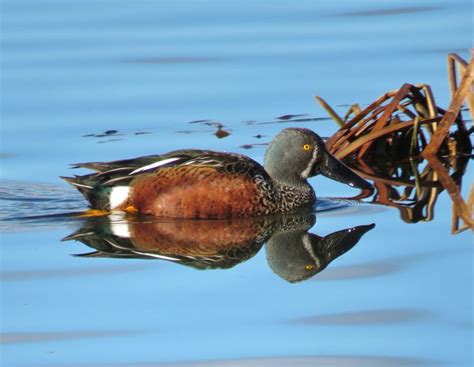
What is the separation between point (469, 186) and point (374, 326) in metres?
3.03

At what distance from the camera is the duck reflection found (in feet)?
27.0

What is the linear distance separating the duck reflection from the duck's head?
1.31 feet

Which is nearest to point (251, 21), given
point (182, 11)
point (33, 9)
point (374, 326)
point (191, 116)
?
point (182, 11)

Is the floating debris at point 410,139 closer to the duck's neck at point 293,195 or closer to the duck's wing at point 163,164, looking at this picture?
the duck's neck at point 293,195

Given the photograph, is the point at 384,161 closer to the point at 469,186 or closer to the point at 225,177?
the point at 469,186

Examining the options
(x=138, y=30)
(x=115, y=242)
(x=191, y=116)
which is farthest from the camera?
(x=138, y=30)

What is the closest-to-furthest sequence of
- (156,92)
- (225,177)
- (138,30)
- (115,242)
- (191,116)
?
(115,242), (225,177), (191,116), (156,92), (138,30)

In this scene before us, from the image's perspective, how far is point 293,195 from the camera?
31.5 feet

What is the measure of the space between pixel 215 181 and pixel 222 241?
2.37 feet

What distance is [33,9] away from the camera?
1631 centimetres

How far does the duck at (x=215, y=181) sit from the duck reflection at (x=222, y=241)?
0.11 meters

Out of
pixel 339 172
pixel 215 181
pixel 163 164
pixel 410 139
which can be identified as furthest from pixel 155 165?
pixel 410 139

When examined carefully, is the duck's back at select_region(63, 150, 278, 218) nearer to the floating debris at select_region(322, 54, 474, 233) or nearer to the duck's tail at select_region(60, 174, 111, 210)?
the duck's tail at select_region(60, 174, 111, 210)

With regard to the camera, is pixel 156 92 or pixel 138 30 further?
pixel 138 30
